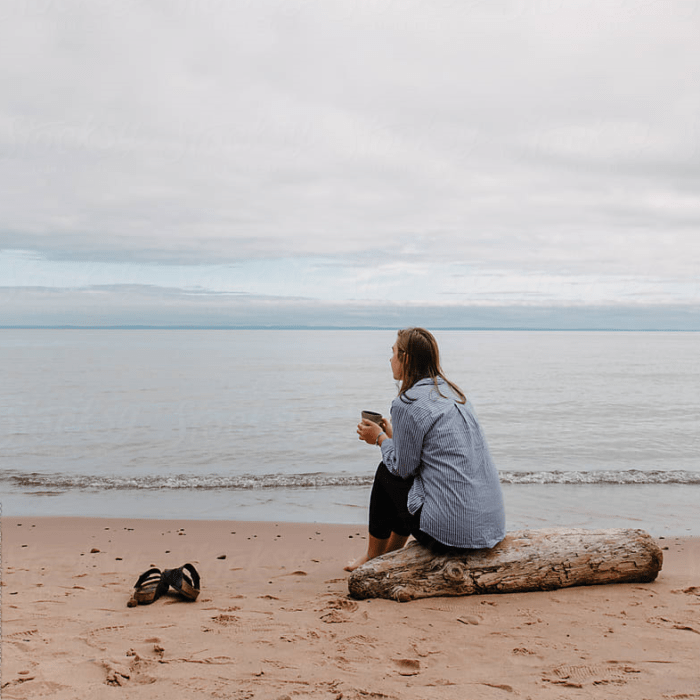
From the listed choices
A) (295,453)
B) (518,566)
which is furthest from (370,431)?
(295,453)

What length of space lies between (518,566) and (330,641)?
1604 millimetres

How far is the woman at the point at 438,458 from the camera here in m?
4.40

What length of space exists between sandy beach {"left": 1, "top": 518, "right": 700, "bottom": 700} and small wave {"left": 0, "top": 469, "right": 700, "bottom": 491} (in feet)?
17.2

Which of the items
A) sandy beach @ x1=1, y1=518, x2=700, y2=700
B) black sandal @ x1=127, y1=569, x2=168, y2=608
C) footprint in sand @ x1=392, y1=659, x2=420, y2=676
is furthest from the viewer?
black sandal @ x1=127, y1=569, x2=168, y2=608

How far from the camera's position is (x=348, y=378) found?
122ft

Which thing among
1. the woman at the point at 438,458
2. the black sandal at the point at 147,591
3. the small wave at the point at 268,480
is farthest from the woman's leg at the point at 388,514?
the small wave at the point at 268,480

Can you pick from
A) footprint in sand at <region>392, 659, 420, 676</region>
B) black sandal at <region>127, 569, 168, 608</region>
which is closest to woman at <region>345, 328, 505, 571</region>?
footprint in sand at <region>392, 659, 420, 676</region>

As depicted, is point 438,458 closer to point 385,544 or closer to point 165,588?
point 385,544

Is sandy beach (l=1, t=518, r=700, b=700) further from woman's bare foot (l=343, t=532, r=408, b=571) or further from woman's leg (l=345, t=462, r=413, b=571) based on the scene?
woman's leg (l=345, t=462, r=413, b=571)

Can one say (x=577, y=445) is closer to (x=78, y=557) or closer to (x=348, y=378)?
(x=78, y=557)

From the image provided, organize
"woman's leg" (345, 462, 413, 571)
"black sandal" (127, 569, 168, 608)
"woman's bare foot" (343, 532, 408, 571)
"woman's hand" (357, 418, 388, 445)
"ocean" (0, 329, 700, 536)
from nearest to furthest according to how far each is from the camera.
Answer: "black sandal" (127, 569, 168, 608) < "woman's leg" (345, 462, 413, 571) < "woman's hand" (357, 418, 388, 445) < "woman's bare foot" (343, 532, 408, 571) < "ocean" (0, 329, 700, 536)

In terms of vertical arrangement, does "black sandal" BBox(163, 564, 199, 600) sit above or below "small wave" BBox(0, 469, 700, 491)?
above

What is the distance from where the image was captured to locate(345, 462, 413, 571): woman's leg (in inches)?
191

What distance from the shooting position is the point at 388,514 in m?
5.05
